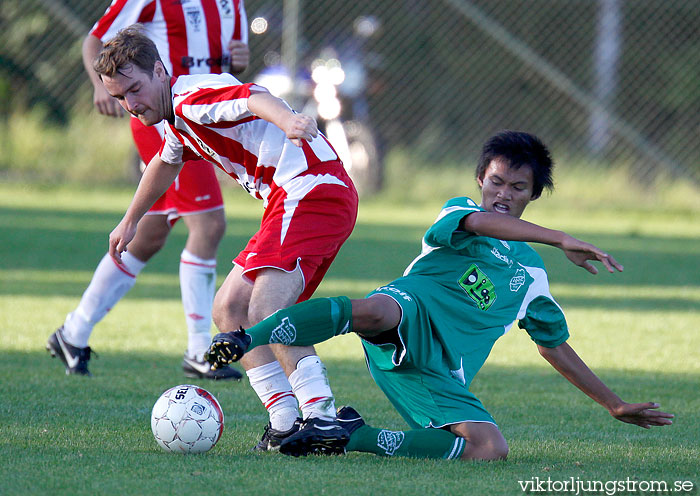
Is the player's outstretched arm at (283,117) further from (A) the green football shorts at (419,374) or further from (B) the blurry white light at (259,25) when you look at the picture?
(B) the blurry white light at (259,25)

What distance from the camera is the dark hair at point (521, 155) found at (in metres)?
3.62

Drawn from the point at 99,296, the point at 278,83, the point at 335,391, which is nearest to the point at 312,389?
the point at 335,391

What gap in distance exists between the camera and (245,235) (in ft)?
33.5

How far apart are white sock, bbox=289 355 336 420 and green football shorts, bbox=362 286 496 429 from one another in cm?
24

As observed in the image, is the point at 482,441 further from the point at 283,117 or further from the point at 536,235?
the point at 283,117

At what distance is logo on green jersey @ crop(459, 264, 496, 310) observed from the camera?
347 cm

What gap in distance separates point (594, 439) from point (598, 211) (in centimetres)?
1019

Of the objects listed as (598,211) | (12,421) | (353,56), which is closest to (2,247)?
(12,421)

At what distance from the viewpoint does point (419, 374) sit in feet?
11.1

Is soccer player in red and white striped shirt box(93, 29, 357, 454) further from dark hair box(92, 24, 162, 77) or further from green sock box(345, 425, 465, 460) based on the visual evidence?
green sock box(345, 425, 465, 460)

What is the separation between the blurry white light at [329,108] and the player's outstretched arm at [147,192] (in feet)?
33.6

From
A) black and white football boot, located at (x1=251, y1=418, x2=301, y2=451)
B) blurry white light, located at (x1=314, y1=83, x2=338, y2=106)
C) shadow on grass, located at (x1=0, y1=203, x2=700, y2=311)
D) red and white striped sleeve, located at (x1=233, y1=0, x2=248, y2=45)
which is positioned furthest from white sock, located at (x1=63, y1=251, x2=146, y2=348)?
blurry white light, located at (x1=314, y1=83, x2=338, y2=106)

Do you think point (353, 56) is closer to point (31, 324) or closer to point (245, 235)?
point (245, 235)

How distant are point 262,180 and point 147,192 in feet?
1.71
